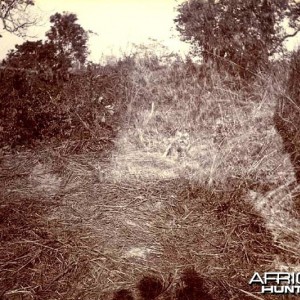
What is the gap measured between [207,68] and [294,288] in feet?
16.3

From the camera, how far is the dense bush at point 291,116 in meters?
3.65

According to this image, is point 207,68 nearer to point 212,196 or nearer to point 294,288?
point 212,196

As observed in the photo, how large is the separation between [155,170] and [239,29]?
529 centimetres

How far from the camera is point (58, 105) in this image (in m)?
6.20

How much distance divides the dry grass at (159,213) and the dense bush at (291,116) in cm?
13


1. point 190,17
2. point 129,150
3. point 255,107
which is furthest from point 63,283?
point 190,17

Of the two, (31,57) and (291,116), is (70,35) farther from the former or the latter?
(291,116)

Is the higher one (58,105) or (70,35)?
(70,35)

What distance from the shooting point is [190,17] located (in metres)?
9.08

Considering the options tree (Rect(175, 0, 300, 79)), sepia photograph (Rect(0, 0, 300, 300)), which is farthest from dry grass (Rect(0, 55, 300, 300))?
tree (Rect(175, 0, 300, 79))

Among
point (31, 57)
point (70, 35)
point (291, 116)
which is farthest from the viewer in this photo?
point (70, 35)

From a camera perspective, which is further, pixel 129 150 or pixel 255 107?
pixel 129 150

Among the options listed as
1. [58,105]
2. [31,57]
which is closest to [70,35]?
[31,57]

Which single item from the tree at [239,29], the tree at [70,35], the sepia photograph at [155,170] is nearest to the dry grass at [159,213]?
the sepia photograph at [155,170]
